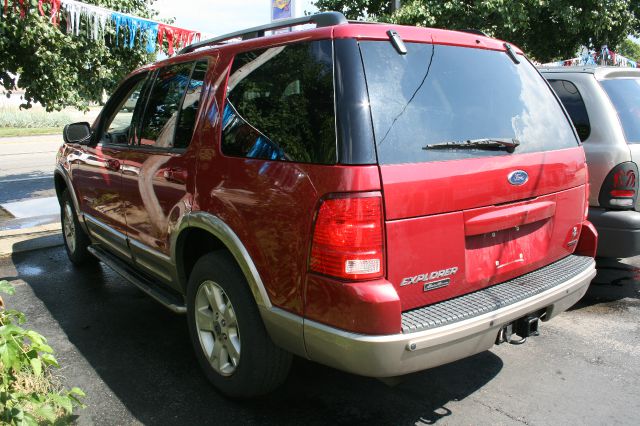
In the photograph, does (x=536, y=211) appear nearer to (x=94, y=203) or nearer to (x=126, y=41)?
(x=94, y=203)

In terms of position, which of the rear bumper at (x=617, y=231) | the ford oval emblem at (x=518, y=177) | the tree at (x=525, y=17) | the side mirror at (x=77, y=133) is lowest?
the rear bumper at (x=617, y=231)

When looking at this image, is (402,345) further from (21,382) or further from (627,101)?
(627,101)

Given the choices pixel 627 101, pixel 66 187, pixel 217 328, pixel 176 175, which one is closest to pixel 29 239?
pixel 66 187

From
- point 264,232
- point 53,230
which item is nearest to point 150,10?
point 53,230

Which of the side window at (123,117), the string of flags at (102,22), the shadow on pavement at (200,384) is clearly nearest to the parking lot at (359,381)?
the shadow on pavement at (200,384)

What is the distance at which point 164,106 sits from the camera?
3711 millimetres

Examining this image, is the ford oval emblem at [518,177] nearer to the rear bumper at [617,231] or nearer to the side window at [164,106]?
the rear bumper at [617,231]

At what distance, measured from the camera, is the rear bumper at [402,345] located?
223cm

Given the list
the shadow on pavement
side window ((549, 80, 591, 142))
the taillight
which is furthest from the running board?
side window ((549, 80, 591, 142))

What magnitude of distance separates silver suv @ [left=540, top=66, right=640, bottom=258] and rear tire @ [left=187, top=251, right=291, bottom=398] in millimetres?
2935

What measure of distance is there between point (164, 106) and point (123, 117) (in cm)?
83

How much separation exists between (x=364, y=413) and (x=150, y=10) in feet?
28.5

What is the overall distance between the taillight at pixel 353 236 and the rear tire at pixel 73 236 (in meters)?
3.90

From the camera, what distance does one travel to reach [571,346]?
12.5 ft
